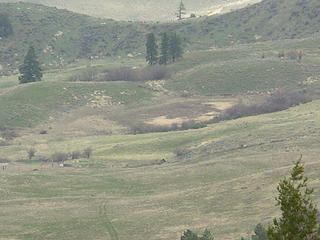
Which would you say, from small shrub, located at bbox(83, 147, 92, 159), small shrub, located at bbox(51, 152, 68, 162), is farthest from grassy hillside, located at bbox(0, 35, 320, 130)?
small shrub, located at bbox(51, 152, 68, 162)

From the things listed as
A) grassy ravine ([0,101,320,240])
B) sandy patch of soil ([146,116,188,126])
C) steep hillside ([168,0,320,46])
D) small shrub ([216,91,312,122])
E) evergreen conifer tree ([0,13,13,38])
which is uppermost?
evergreen conifer tree ([0,13,13,38])

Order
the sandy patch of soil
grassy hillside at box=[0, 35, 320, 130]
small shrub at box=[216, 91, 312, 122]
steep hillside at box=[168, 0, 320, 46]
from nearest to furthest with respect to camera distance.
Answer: the sandy patch of soil → small shrub at box=[216, 91, 312, 122] → grassy hillside at box=[0, 35, 320, 130] → steep hillside at box=[168, 0, 320, 46]

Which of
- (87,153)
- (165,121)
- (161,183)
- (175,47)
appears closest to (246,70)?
(175,47)

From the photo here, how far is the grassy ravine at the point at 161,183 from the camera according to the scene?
30.2 meters

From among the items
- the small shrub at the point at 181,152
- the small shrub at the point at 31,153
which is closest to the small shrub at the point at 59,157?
the small shrub at the point at 31,153

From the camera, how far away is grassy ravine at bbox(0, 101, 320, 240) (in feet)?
99.2

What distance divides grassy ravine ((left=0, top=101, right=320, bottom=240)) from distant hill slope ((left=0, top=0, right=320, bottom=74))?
5204 centimetres

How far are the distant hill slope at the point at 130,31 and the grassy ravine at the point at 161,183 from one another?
52041mm

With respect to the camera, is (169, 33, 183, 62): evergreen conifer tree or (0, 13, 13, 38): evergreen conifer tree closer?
(169, 33, 183, 62): evergreen conifer tree

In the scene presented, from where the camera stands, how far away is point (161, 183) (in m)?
40.7

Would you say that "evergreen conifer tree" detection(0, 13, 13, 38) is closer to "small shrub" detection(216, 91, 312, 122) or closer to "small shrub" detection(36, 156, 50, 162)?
"small shrub" detection(216, 91, 312, 122)

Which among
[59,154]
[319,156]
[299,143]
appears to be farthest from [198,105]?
[319,156]

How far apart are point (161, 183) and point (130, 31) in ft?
280

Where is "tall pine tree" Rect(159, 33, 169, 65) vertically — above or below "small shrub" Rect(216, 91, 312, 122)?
above
